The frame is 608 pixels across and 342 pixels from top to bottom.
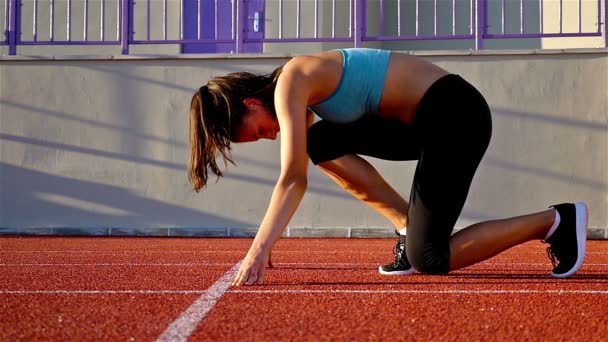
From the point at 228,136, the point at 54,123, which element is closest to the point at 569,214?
the point at 228,136

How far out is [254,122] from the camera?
3152 mm

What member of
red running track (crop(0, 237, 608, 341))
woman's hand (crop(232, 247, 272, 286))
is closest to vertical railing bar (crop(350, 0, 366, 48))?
red running track (crop(0, 237, 608, 341))

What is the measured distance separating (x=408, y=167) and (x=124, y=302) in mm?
5466

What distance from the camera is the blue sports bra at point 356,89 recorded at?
3.27 m

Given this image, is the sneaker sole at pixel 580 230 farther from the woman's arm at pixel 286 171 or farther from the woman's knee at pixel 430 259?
the woman's arm at pixel 286 171

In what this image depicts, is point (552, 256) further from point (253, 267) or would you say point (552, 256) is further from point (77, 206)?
point (77, 206)

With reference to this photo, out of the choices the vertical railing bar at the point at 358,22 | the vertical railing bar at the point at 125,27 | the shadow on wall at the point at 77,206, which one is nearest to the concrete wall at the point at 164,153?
the shadow on wall at the point at 77,206

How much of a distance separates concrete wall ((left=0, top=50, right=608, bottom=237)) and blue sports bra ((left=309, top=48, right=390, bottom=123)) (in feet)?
15.9

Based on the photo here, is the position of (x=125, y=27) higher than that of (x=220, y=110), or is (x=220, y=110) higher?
(x=125, y=27)

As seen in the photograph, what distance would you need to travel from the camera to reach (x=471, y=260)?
3.54 metres

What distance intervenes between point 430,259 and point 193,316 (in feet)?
3.94

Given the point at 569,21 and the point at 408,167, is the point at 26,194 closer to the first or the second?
the point at 408,167

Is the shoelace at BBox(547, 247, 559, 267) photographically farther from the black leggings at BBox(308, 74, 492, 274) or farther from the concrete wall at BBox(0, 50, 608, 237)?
the concrete wall at BBox(0, 50, 608, 237)

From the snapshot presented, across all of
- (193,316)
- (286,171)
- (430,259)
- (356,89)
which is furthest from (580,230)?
(193,316)
